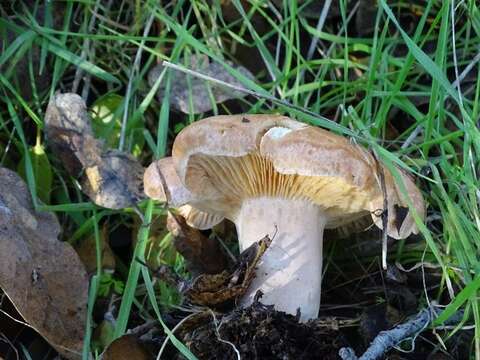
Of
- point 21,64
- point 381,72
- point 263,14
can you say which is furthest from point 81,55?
point 381,72

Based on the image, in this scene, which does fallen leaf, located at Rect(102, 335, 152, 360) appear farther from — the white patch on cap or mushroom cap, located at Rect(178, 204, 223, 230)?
the white patch on cap

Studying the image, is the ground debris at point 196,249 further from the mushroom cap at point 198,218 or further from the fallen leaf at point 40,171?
the fallen leaf at point 40,171

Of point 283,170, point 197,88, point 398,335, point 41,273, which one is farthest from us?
point 197,88

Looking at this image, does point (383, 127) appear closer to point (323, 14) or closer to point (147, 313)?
point (323, 14)

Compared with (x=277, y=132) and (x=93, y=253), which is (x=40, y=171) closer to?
(x=93, y=253)

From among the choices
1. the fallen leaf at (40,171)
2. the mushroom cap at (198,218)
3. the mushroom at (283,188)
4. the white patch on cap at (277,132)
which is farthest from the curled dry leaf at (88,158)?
the white patch on cap at (277,132)

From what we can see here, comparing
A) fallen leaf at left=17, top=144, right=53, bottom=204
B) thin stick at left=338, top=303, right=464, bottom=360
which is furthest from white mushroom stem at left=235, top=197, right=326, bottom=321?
fallen leaf at left=17, top=144, right=53, bottom=204

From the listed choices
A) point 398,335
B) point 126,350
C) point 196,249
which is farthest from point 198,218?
point 398,335
